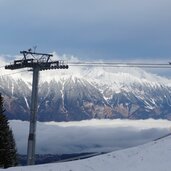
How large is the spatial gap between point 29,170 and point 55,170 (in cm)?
153

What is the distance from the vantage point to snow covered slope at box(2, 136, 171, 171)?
32406 millimetres

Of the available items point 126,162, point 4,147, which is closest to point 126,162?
point 126,162

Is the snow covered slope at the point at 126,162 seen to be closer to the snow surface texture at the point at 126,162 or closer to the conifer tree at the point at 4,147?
the snow surface texture at the point at 126,162

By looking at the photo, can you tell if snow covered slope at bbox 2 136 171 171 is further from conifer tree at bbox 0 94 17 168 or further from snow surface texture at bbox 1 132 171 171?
conifer tree at bbox 0 94 17 168

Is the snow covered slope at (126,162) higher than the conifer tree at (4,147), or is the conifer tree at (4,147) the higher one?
the conifer tree at (4,147)

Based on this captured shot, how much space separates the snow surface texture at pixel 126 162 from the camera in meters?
32.4

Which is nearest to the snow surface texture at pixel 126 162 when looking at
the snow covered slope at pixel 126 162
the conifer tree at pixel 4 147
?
the snow covered slope at pixel 126 162

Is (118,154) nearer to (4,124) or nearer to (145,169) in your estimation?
(145,169)

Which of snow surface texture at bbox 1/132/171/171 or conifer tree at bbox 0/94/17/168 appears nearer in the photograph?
snow surface texture at bbox 1/132/171/171

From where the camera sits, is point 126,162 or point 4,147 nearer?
point 126,162

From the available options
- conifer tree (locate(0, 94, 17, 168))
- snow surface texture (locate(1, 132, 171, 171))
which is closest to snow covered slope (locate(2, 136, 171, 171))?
snow surface texture (locate(1, 132, 171, 171))

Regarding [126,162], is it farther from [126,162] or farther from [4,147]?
[4,147]

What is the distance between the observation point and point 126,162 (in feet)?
110

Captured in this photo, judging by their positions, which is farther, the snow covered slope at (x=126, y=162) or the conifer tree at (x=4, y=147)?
the conifer tree at (x=4, y=147)
